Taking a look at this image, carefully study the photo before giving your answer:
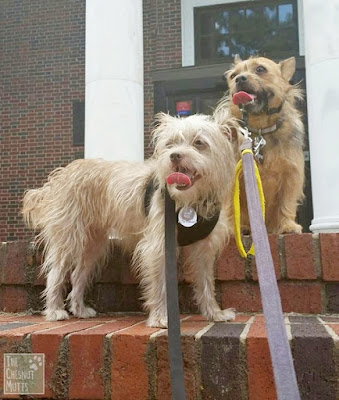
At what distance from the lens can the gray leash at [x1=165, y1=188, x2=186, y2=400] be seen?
1565mm

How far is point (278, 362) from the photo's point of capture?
4.19 feet

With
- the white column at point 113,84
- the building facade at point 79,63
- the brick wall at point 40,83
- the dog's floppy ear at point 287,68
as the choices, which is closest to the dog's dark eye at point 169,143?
the dog's floppy ear at point 287,68

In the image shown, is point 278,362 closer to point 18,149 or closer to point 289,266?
point 289,266

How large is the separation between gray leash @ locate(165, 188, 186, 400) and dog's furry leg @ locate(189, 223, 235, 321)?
543 mm

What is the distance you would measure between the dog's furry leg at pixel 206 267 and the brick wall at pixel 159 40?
22.3ft

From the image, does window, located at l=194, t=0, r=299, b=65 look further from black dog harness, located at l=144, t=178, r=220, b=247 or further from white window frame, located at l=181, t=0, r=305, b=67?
black dog harness, located at l=144, t=178, r=220, b=247

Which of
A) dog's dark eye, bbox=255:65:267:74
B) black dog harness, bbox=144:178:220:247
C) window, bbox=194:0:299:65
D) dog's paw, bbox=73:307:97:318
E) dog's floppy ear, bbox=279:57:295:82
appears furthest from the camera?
window, bbox=194:0:299:65

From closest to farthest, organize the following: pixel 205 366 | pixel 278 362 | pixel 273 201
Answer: pixel 278 362, pixel 205 366, pixel 273 201

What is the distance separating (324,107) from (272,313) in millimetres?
3382

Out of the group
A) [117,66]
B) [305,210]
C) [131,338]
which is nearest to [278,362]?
[131,338]

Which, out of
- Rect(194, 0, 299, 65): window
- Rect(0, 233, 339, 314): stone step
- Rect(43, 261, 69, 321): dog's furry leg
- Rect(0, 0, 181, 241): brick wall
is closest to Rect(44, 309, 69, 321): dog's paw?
Rect(43, 261, 69, 321): dog's furry leg

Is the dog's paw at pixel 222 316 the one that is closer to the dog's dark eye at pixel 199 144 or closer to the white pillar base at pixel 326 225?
the dog's dark eye at pixel 199 144

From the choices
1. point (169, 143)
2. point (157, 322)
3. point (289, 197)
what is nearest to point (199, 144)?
point (169, 143)

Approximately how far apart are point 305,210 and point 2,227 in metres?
5.60
